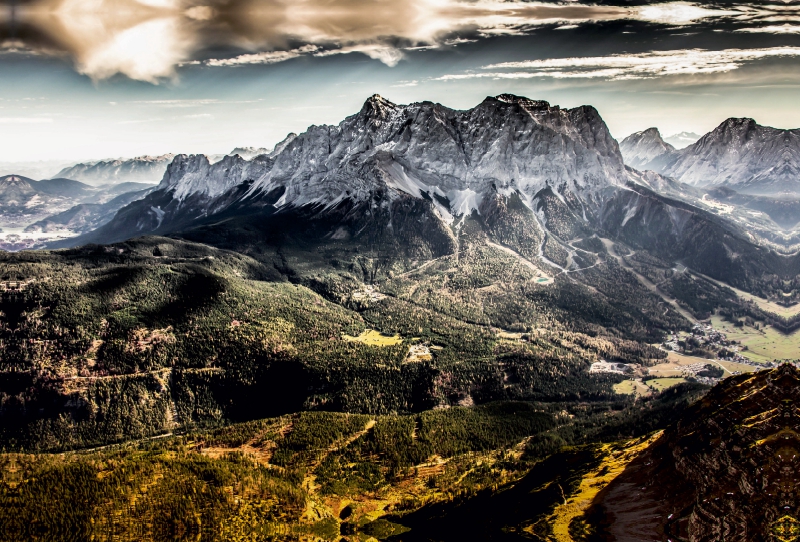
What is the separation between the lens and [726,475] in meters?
71.4

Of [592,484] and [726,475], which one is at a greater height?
[726,475]

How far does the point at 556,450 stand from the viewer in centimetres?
13950

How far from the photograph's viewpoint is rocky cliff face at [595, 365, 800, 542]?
2589 inches

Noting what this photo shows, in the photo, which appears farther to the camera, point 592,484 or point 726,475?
point 592,484

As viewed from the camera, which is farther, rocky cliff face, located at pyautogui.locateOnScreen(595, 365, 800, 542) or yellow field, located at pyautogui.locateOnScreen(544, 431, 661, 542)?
yellow field, located at pyautogui.locateOnScreen(544, 431, 661, 542)

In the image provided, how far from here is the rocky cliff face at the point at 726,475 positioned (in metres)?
65.8

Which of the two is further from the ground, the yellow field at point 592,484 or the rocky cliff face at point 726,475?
the rocky cliff face at point 726,475

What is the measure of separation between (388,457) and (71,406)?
122m

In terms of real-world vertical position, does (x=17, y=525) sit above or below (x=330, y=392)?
above

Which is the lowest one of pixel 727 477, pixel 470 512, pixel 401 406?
pixel 401 406

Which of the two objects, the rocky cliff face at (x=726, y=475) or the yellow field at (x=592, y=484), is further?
the yellow field at (x=592, y=484)

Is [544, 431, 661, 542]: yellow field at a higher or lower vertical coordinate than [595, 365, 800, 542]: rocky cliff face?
lower

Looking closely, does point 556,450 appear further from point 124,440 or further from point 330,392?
point 124,440

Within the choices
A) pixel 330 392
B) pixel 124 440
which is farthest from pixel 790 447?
pixel 124 440
